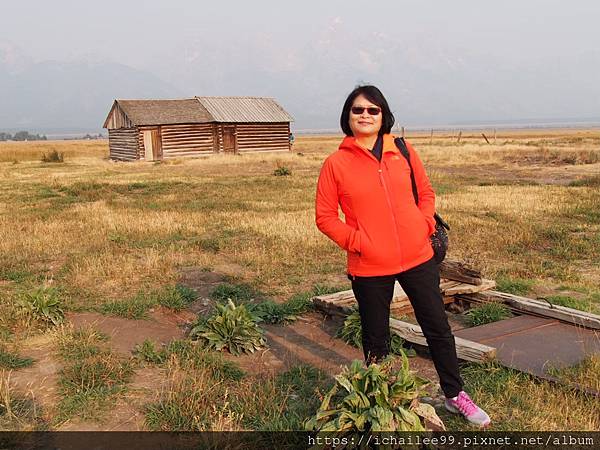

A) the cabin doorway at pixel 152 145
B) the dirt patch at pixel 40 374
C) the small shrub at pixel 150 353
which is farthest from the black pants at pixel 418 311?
the cabin doorway at pixel 152 145

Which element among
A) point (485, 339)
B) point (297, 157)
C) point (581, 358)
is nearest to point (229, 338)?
point (485, 339)

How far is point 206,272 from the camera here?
8.59 meters

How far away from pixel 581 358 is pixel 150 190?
16.8m

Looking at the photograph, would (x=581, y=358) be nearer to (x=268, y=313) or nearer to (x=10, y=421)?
(x=268, y=313)

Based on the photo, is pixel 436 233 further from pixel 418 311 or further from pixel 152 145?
pixel 152 145

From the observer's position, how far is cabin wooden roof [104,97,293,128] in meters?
36.2

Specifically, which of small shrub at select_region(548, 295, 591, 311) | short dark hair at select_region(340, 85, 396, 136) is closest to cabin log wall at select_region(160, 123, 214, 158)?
small shrub at select_region(548, 295, 591, 311)

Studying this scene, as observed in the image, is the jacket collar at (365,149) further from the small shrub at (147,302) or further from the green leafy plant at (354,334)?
the small shrub at (147,302)

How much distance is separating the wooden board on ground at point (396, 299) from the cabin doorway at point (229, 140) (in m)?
32.7

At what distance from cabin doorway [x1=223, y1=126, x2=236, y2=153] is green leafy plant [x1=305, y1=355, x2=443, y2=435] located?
36.0 m

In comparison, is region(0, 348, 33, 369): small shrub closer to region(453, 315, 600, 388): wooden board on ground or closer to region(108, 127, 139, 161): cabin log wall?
region(453, 315, 600, 388): wooden board on ground

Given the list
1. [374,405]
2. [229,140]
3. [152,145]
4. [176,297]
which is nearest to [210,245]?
[176,297]

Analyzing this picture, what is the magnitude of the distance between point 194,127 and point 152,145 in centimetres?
298

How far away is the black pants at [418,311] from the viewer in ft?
12.0
